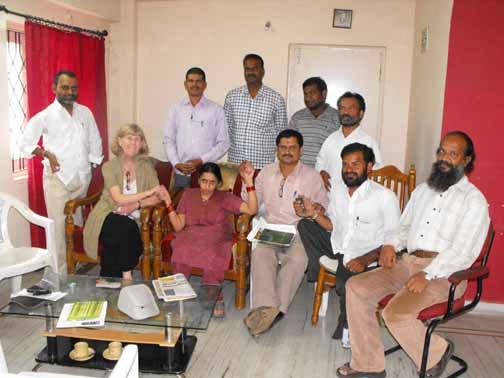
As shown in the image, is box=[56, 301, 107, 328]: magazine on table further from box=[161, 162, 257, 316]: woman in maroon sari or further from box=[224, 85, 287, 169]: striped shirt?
box=[224, 85, 287, 169]: striped shirt

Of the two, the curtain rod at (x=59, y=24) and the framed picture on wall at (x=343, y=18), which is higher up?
the framed picture on wall at (x=343, y=18)

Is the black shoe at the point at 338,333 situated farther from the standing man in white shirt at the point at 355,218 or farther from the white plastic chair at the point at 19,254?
the white plastic chair at the point at 19,254

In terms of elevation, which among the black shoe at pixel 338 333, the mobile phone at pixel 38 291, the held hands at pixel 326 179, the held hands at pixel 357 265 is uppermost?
the held hands at pixel 326 179

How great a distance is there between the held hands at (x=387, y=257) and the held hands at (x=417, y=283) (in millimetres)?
243

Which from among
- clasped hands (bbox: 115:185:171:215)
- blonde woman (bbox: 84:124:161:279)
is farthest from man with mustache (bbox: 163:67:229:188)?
clasped hands (bbox: 115:185:171:215)

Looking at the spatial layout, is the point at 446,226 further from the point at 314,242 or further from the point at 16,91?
the point at 16,91

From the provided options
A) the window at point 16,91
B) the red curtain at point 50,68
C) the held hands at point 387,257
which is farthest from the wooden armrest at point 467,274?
the window at point 16,91

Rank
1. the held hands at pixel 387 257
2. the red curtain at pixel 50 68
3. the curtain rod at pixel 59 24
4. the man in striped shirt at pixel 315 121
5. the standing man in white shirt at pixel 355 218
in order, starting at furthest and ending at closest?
the man in striped shirt at pixel 315 121
the red curtain at pixel 50 68
the curtain rod at pixel 59 24
the standing man in white shirt at pixel 355 218
the held hands at pixel 387 257

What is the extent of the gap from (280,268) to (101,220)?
4.25 ft

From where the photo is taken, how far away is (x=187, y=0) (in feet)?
17.7

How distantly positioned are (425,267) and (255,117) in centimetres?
200

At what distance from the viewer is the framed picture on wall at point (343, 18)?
17.0 ft

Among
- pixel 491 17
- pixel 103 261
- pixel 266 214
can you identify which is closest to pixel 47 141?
pixel 103 261

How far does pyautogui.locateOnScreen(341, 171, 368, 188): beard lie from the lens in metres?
3.15
